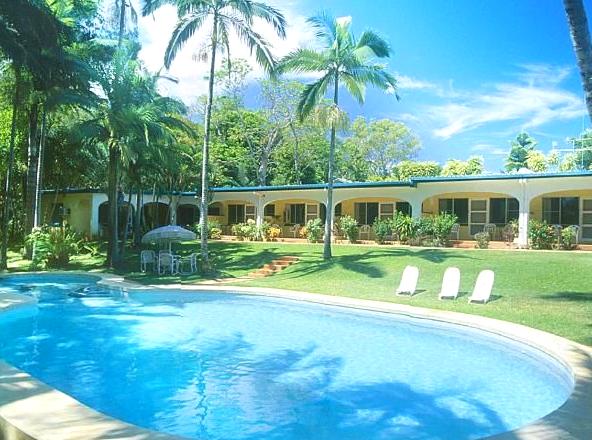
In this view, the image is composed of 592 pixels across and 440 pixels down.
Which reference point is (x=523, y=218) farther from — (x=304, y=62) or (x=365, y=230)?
(x=304, y=62)

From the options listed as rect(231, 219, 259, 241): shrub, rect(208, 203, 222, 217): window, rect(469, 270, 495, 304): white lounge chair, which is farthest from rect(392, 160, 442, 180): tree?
rect(469, 270, 495, 304): white lounge chair

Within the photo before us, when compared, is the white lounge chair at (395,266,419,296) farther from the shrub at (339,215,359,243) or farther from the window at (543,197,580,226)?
the window at (543,197,580,226)

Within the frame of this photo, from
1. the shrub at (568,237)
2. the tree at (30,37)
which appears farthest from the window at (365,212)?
the tree at (30,37)

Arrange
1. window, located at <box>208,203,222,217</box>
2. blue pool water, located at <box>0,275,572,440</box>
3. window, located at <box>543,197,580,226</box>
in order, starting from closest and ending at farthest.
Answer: blue pool water, located at <box>0,275,572,440</box> < window, located at <box>543,197,580,226</box> < window, located at <box>208,203,222,217</box>

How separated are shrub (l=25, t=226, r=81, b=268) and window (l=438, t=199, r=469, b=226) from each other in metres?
18.0

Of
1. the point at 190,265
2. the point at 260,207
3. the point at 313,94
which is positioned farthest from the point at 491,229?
the point at 190,265

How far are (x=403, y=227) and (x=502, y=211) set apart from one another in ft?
19.0

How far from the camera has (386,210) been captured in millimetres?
30531

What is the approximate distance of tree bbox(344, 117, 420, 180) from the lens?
56.0 meters

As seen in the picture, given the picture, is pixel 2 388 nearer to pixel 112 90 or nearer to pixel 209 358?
pixel 209 358

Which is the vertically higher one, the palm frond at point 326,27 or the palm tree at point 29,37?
the palm frond at point 326,27

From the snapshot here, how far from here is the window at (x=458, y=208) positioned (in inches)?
1091

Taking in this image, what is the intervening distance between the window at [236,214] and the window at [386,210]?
9947 mm

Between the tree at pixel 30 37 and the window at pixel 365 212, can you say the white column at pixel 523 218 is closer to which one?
the window at pixel 365 212
